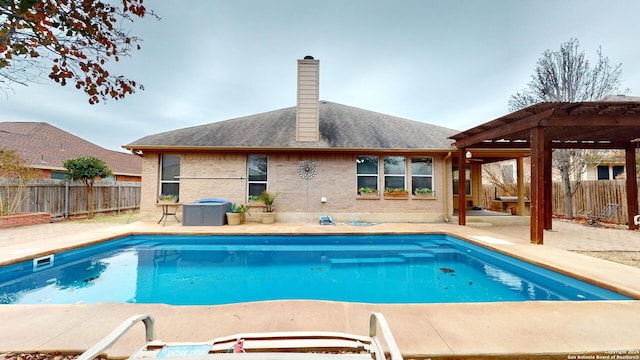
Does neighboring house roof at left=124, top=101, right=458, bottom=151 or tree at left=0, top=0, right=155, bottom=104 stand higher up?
neighboring house roof at left=124, top=101, right=458, bottom=151

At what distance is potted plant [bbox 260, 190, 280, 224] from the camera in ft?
33.3

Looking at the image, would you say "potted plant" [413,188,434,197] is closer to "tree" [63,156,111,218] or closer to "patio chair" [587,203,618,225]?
"patio chair" [587,203,618,225]

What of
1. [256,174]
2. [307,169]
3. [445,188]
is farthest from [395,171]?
[256,174]

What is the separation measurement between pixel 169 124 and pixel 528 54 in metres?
33.1

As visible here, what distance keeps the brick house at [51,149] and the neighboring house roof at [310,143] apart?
9393 mm

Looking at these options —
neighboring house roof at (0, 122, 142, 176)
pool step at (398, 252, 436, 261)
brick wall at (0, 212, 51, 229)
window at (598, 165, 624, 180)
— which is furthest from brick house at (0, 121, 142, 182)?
window at (598, 165, 624, 180)

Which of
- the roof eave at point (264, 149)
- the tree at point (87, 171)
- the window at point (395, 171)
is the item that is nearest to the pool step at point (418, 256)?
the window at point (395, 171)

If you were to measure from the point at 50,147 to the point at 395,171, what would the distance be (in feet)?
76.9

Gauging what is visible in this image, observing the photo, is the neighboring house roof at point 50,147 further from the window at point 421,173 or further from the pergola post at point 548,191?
the pergola post at point 548,191

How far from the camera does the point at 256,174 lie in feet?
35.9

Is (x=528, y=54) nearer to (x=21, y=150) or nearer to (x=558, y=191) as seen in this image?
(x=558, y=191)

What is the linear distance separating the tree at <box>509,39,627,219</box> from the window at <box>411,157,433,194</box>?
6629 millimetres

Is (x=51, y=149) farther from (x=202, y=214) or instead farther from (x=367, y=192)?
(x=367, y=192)

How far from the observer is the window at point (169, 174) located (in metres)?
10.7
